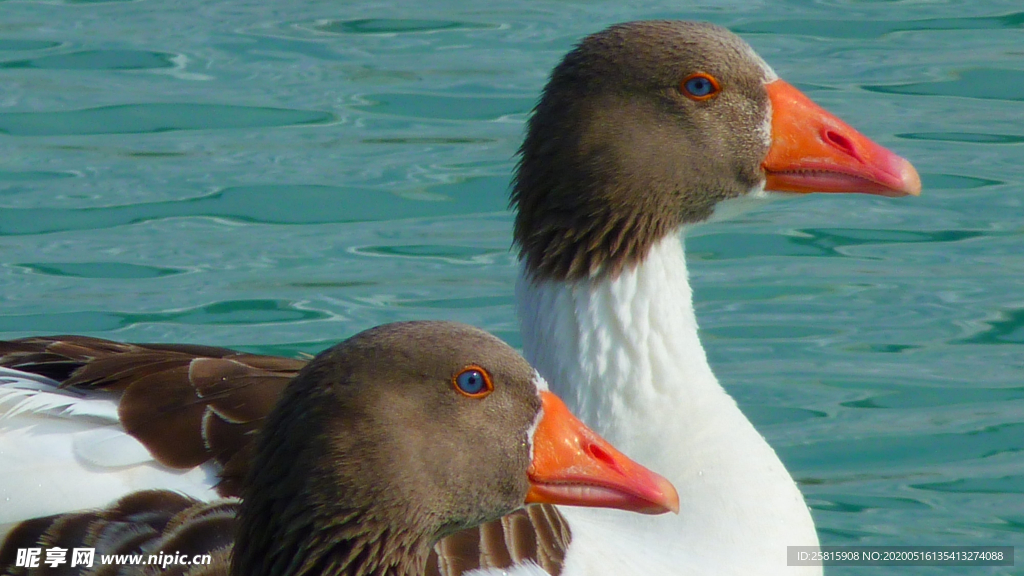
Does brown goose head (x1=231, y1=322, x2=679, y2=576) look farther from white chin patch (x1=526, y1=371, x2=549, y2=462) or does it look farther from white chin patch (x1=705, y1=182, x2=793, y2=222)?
white chin patch (x1=705, y1=182, x2=793, y2=222)

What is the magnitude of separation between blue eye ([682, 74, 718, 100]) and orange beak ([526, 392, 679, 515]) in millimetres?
1692

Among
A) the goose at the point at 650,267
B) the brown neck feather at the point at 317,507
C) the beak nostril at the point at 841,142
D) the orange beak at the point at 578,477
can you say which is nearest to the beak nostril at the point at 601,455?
the orange beak at the point at 578,477

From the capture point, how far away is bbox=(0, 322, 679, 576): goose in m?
4.52

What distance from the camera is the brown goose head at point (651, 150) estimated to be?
6.04 meters

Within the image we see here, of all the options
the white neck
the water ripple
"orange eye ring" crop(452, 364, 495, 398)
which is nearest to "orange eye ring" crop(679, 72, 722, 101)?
the white neck

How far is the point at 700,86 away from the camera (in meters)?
6.14

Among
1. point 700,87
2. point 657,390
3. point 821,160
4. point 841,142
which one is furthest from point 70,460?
point 841,142

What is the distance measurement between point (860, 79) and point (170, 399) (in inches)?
279

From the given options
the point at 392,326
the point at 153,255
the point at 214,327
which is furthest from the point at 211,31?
the point at 392,326

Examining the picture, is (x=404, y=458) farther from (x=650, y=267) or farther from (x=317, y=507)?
(x=650, y=267)

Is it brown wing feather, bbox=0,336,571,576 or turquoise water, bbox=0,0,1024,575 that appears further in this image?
turquoise water, bbox=0,0,1024,575

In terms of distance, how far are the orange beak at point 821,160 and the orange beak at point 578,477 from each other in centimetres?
180

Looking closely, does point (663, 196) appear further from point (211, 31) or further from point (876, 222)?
point (211, 31)

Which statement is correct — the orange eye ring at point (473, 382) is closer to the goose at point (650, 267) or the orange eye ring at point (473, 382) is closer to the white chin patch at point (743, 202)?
the goose at point (650, 267)
